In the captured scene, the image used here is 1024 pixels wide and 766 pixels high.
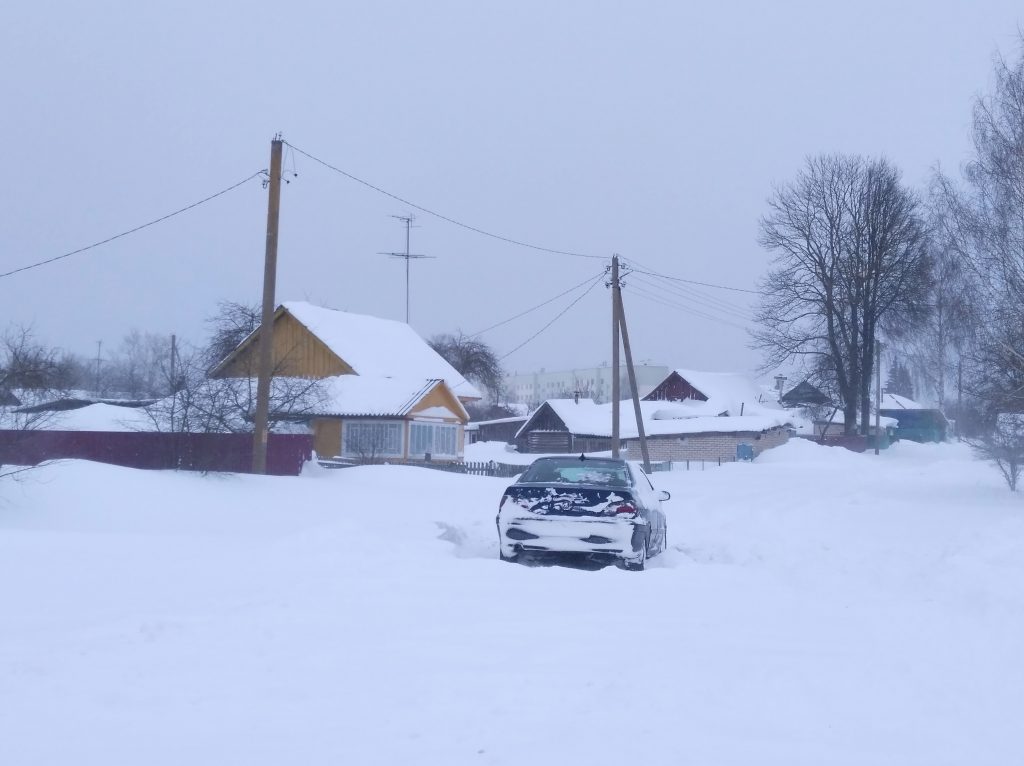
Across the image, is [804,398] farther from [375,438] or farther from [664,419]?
[375,438]

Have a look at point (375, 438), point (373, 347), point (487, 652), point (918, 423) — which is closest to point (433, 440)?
point (375, 438)

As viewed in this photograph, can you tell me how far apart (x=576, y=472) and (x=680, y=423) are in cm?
4479

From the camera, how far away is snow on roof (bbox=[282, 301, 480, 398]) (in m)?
43.3

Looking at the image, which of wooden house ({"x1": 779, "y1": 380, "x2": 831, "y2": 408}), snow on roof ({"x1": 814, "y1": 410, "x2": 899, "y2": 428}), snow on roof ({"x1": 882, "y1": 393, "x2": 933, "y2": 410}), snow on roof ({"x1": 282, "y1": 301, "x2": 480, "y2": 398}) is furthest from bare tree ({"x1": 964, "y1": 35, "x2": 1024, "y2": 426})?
snow on roof ({"x1": 882, "y1": 393, "x2": 933, "y2": 410})

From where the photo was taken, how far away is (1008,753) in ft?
16.8

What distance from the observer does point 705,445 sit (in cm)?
5456

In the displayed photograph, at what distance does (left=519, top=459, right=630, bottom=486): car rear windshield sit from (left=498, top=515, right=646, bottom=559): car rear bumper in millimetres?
1150

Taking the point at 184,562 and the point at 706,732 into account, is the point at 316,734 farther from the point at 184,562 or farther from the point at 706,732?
the point at 184,562

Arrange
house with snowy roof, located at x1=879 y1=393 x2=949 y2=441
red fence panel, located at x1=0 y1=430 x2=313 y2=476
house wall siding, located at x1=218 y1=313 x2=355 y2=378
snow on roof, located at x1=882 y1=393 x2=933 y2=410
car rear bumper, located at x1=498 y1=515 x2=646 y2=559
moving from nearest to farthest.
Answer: car rear bumper, located at x1=498 y1=515 x2=646 y2=559 < red fence panel, located at x1=0 y1=430 x2=313 y2=476 < house wall siding, located at x1=218 y1=313 x2=355 y2=378 < house with snowy roof, located at x1=879 y1=393 x2=949 y2=441 < snow on roof, located at x1=882 y1=393 x2=933 y2=410

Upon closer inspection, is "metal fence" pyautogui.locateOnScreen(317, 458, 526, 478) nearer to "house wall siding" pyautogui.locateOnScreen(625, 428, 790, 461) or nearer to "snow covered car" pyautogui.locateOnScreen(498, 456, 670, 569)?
"house wall siding" pyautogui.locateOnScreen(625, 428, 790, 461)

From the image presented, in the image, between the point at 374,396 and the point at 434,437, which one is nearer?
the point at 374,396

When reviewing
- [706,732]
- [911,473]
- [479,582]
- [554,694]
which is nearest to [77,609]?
[479,582]

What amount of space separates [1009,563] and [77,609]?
29.1ft

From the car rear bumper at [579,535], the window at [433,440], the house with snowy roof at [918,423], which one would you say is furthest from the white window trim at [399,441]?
the house with snowy roof at [918,423]
